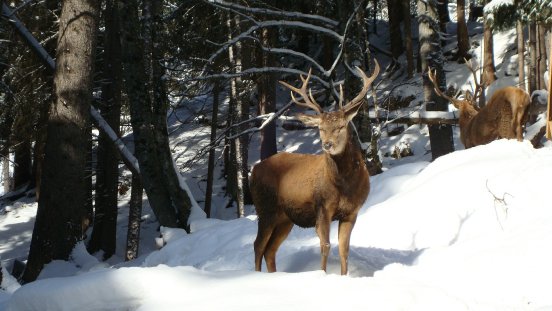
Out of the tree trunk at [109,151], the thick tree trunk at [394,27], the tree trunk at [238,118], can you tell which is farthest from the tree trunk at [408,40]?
the tree trunk at [109,151]

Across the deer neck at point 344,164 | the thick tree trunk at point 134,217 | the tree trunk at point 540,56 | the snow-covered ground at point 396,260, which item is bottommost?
the thick tree trunk at point 134,217

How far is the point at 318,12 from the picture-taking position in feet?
54.1

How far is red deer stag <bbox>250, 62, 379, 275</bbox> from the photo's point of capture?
5320mm

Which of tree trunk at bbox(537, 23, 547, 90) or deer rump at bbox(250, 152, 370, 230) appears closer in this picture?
deer rump at bbox(250, 152, 370, 230)

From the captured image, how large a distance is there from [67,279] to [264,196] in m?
2.37

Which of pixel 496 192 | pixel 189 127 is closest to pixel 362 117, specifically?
pixel 496 192

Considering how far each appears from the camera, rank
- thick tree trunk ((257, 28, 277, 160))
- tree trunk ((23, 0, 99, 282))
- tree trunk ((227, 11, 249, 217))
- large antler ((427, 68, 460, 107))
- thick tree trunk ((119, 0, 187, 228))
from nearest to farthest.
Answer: tree trunk ((23, 0, 99, 282)), thick tree trunk ((119, 0, 187, 228)), large antler ((427, 68, 460, 107)), tree trunk ((227, 11, 249, 217)), thick tree trunk ((257, 28, 277, 160))

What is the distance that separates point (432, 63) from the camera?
37.4 ft

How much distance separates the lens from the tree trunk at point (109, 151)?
47.2ft

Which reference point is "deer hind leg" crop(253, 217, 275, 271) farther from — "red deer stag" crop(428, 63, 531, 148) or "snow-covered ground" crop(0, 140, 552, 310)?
"red deer stag" crop(428, 63, 531, 148)

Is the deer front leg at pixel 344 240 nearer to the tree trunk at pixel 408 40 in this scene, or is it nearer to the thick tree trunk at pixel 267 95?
the thick tree trunk at pixel 267 95

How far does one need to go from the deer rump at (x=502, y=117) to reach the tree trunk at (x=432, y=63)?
1412 millimetres

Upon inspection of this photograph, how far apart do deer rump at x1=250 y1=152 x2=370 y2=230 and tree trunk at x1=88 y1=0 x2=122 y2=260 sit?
8993mm

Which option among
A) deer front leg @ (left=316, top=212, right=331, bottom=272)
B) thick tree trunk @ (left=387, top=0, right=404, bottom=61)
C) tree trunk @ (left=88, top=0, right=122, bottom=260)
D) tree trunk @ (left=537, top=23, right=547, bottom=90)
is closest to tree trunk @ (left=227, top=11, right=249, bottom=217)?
tree trunk @ (left=88, top=0, right=122, bottom=260)
